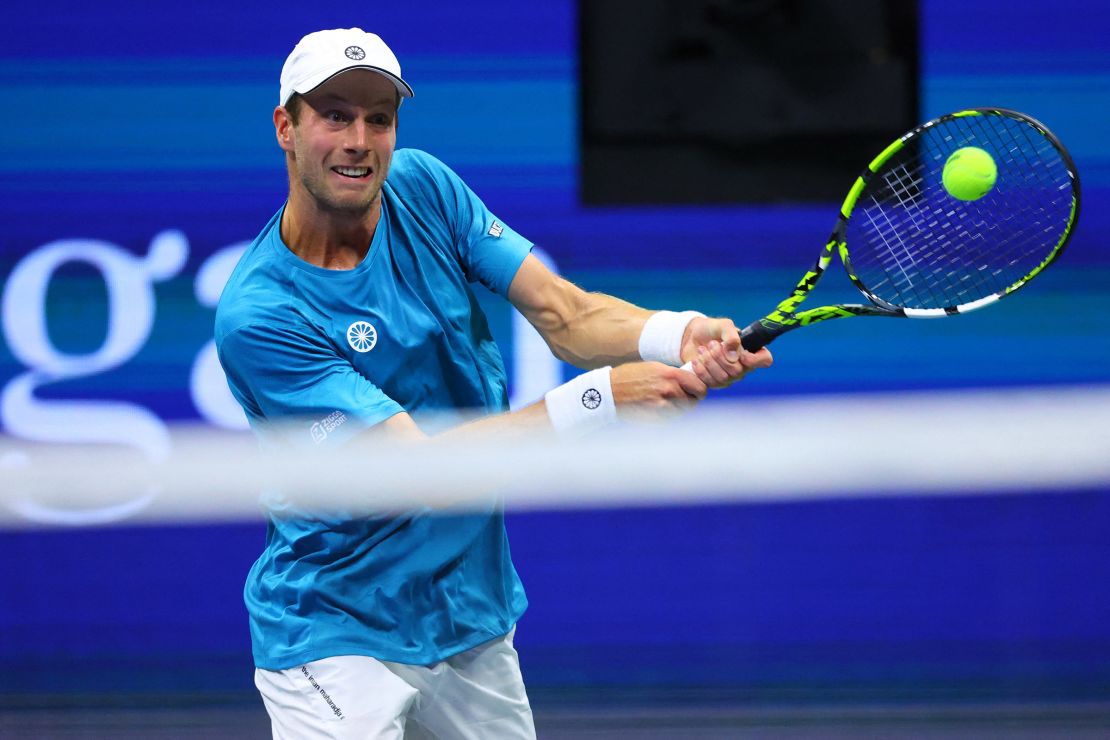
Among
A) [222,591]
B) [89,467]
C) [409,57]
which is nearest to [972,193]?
[409,57]

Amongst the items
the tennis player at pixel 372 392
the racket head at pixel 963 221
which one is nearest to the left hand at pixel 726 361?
the tennis player at pixel 372 392

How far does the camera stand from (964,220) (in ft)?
15.4

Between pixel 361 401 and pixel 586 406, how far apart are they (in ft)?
1.33

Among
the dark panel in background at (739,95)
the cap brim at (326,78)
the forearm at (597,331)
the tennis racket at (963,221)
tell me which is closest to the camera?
the cap brim at (326,78)

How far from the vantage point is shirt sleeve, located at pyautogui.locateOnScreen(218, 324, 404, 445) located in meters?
2.90

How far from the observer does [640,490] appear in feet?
16.9

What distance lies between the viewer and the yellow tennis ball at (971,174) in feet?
9.53

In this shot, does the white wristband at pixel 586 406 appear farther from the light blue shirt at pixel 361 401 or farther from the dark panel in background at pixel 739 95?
the dark panel in background at pixel 739 95

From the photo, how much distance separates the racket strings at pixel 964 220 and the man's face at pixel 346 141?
75.5 inches

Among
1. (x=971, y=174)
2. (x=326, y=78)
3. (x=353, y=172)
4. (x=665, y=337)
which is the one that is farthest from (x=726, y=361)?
(x=326, y=78)

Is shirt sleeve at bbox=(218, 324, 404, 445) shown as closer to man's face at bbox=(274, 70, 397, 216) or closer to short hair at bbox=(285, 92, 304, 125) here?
man's face at bbox=(274, 70, 397, 216)

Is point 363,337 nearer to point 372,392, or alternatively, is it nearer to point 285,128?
point 372,392

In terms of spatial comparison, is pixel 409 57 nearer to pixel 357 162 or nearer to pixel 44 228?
pixel 44 228

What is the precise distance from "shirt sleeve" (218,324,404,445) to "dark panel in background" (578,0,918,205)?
7.54ft
